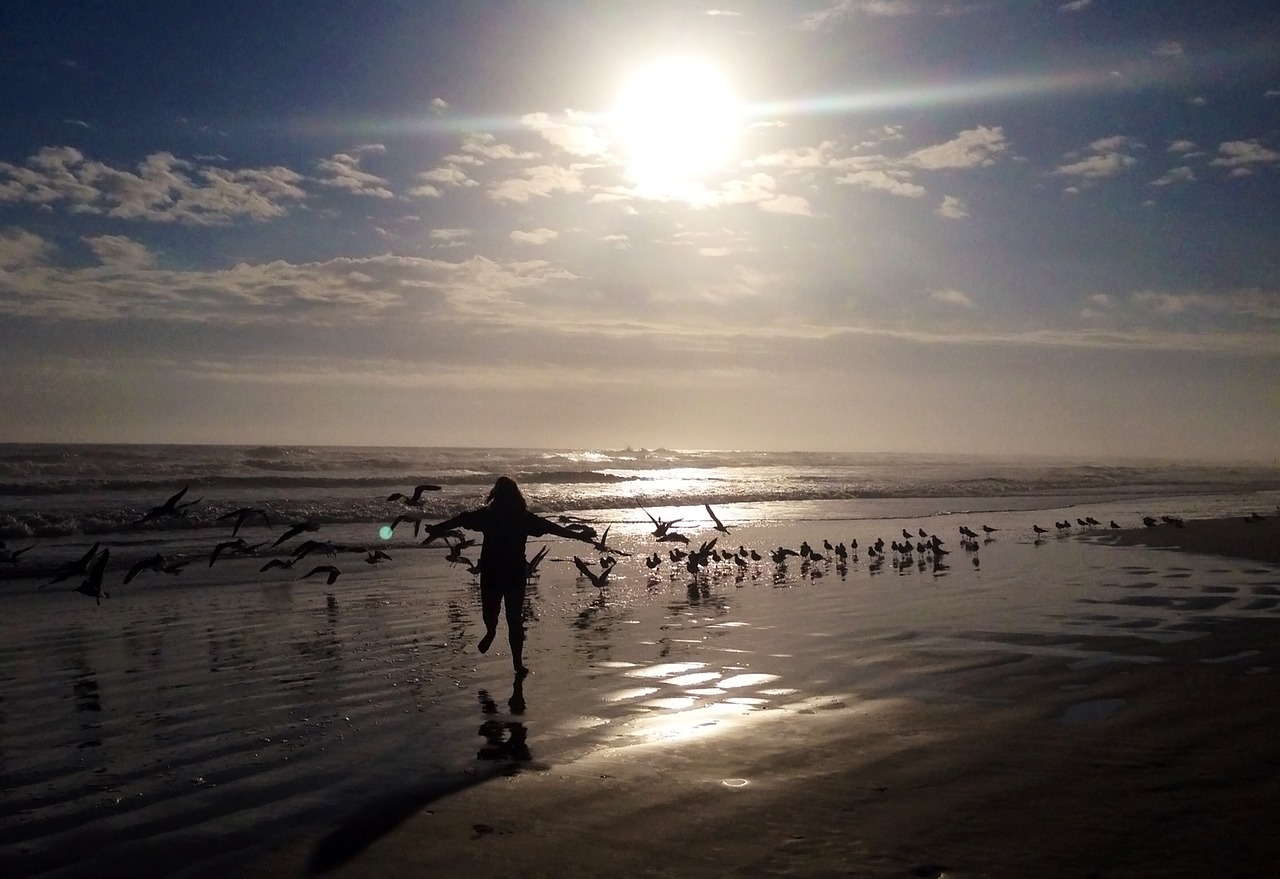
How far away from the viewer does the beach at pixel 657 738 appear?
16.5 feet

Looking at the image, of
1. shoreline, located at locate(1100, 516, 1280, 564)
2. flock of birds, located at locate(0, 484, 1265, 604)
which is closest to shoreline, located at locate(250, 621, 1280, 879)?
flock of birds, located at locate(0, 484, 1265, 604)

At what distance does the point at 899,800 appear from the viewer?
5.62 metres

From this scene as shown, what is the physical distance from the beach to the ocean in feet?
0.15

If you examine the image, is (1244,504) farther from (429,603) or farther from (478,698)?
(478,698)

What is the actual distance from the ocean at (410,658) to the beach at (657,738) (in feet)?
0.15

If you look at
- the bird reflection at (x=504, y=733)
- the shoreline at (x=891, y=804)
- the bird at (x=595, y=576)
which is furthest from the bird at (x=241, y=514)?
the shoreline at (x=891, y=804)

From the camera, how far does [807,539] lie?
83.1 feet

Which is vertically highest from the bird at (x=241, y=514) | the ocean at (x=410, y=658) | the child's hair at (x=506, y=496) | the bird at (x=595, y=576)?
the child's hair at (x=506, y=496)

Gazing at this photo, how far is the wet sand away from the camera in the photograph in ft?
15.8

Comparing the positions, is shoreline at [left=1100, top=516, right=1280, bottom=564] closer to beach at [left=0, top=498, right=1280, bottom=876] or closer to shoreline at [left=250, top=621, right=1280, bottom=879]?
beach at [left=0, top=498, right=1280, bottom=876]

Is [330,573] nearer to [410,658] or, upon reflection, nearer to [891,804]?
[410,658]

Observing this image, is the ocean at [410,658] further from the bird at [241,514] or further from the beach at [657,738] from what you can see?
the bird at [241,514]

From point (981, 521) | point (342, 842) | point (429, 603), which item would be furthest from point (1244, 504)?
point (342, 842)

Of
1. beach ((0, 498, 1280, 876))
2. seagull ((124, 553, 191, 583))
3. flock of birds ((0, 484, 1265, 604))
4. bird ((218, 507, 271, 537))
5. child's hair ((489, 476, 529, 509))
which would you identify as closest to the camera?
beach ((0, 498, 1280, 876))
